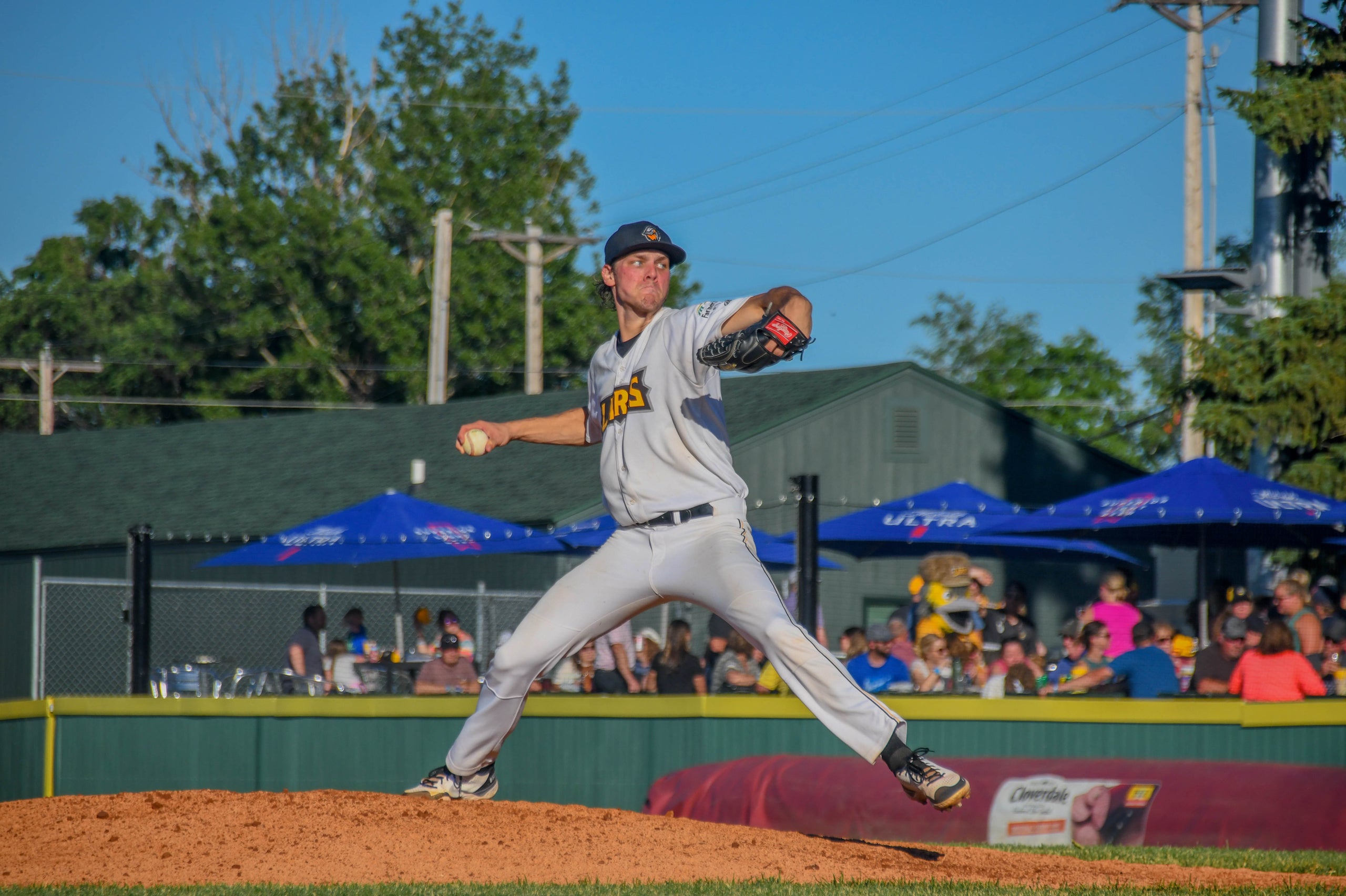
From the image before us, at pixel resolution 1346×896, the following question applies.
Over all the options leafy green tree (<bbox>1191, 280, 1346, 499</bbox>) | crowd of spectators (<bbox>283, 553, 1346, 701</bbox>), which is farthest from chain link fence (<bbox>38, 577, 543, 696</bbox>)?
leafy green tree (<bbox>1191, 280, 1346, 499</bbox>)

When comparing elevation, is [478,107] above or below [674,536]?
above

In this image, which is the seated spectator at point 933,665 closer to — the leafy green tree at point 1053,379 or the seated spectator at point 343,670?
the seated spectator at point 343,670

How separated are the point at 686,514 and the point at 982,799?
152 inches

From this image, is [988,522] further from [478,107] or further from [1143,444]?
[478,107]

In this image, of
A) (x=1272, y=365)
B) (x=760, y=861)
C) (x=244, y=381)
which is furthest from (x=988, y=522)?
(x=244, y=381)

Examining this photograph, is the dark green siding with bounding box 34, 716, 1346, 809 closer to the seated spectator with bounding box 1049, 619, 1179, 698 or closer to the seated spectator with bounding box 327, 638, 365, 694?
the seated spectator with bounding box 1049, 619, 1179, 698

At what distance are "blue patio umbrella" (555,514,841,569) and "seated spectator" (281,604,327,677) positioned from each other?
2.35m

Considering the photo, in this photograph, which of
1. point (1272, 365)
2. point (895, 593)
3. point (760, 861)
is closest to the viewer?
point (760, 861)

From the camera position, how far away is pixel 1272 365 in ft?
53.6

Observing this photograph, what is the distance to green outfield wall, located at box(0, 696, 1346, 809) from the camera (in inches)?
372

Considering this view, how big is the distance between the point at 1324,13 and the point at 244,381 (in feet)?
122

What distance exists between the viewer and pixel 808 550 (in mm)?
9664

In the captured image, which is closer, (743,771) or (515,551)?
(743,771)

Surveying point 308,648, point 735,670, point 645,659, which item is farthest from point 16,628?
point 735,670
